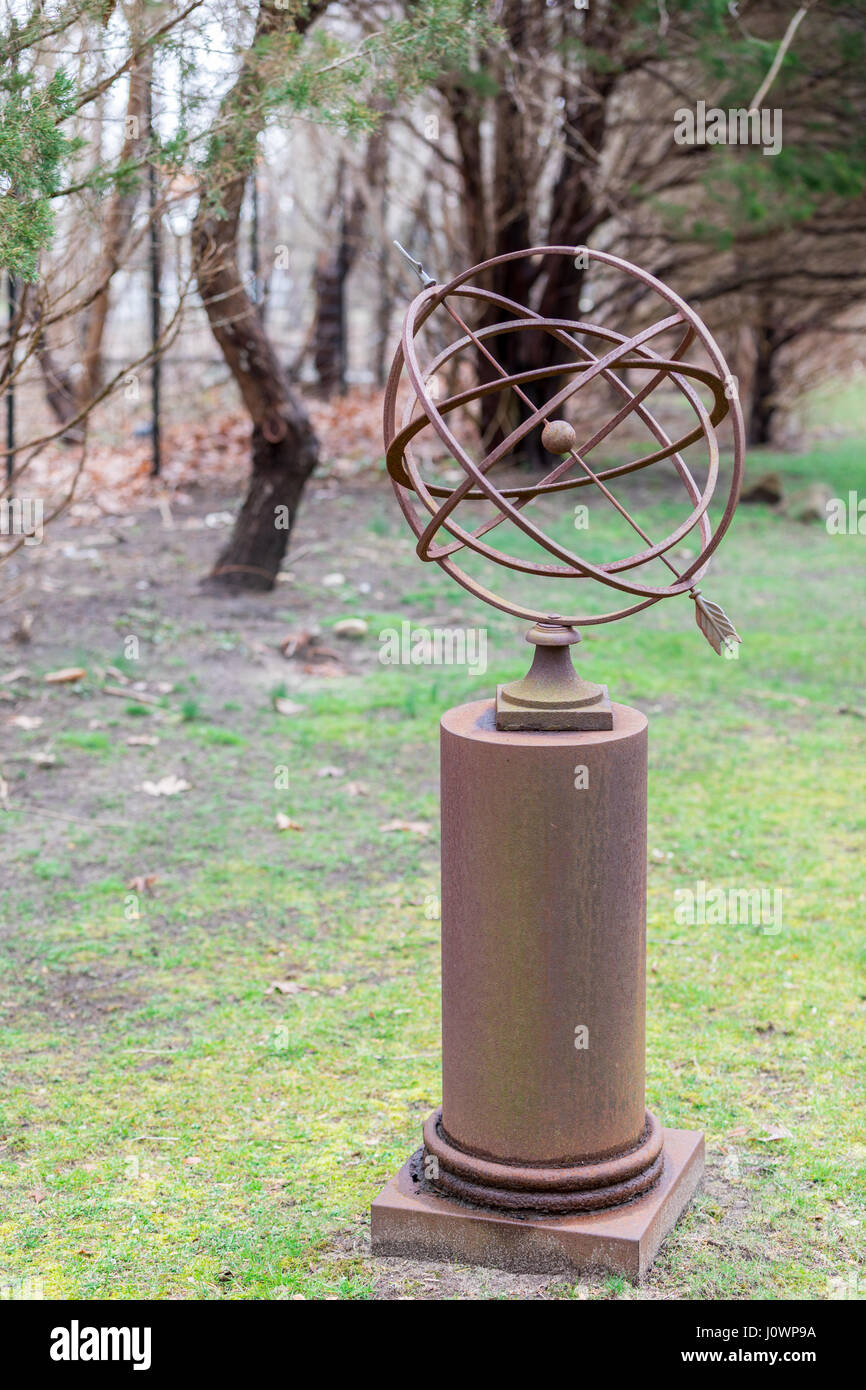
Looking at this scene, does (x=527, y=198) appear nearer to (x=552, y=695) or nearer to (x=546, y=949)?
(x=552, y=695)

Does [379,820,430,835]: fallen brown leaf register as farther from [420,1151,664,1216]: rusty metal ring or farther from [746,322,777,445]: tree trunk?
[746,322,777,445]: tree trunk

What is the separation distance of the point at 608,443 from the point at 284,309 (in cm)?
639

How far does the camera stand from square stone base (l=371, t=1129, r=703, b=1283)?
3.03 meters

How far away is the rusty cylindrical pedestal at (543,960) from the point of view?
296 centimetres

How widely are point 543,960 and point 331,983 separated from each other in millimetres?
1824

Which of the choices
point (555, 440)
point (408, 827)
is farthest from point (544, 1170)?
point (408, 827)

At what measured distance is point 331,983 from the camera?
4684 millimetres

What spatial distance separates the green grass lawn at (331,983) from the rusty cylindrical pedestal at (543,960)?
0.25 meters

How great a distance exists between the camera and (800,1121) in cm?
378

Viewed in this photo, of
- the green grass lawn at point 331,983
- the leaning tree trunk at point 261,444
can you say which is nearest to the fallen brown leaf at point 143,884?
the green grass lawn at point 331,983

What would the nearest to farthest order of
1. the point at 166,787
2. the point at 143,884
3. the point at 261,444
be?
1. the point at 143,884
2. the point at 166,787
3. the point at 261,444

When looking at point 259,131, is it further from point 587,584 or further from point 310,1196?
point 587,584

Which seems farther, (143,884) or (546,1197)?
(143,884)

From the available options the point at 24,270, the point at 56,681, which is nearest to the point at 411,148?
the point at 56,681
